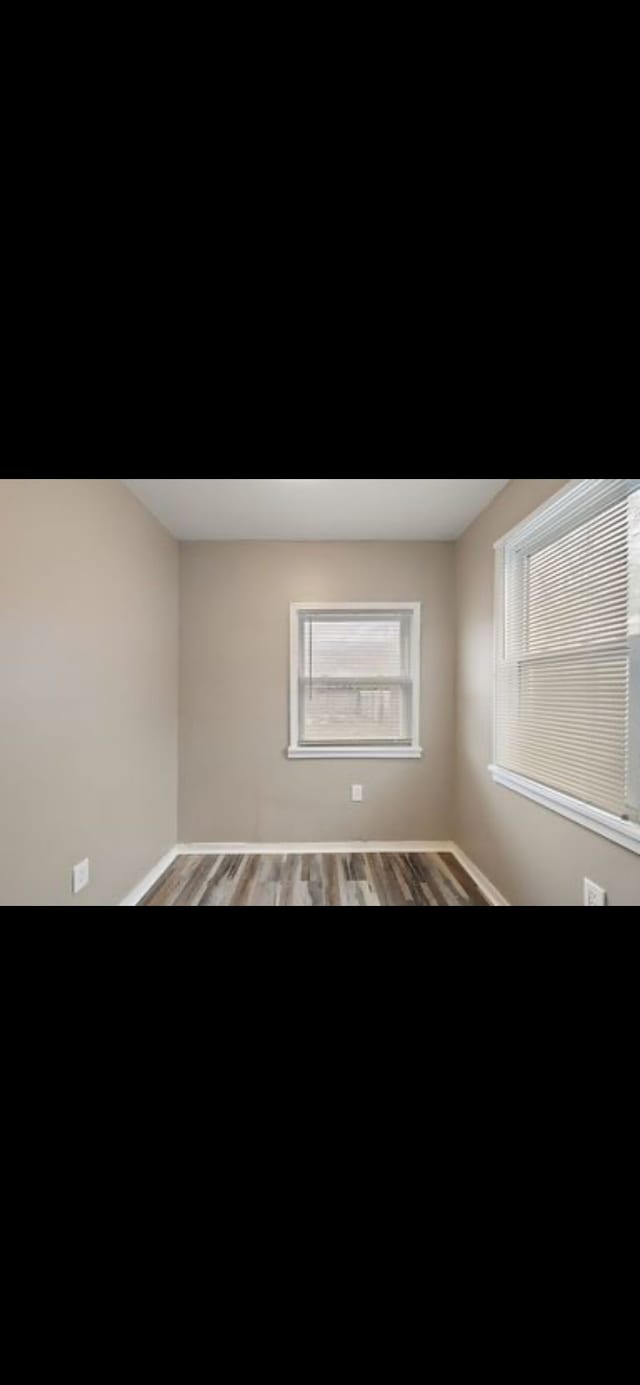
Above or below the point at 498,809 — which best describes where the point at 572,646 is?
above

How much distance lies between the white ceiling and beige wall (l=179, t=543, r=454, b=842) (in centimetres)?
16

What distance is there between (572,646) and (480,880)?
140 cm

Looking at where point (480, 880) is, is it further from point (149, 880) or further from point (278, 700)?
point (149, 880)

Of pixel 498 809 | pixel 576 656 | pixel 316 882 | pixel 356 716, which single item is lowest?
pixel 316 882

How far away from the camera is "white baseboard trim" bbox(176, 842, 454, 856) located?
10.00 ft

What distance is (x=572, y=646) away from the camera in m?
1.71

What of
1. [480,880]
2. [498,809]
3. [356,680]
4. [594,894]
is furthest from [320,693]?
[594,894]

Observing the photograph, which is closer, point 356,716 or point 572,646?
point 572,646

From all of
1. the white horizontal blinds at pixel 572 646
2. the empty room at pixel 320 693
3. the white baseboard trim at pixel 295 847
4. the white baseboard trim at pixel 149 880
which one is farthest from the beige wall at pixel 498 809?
the white baseboard trim at pixel 149 880

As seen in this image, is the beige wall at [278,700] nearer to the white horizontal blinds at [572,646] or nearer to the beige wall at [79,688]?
the beige wall at [79,688]

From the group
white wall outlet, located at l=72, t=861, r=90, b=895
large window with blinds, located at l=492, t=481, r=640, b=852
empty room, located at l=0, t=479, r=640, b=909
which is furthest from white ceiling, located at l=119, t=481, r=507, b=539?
white wall outlet, located at l=72, t=861, r=90, b=895

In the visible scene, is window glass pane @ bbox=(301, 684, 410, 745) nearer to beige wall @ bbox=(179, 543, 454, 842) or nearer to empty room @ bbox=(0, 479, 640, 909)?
empty room @ bbox=(0, 479, 640, 909)
